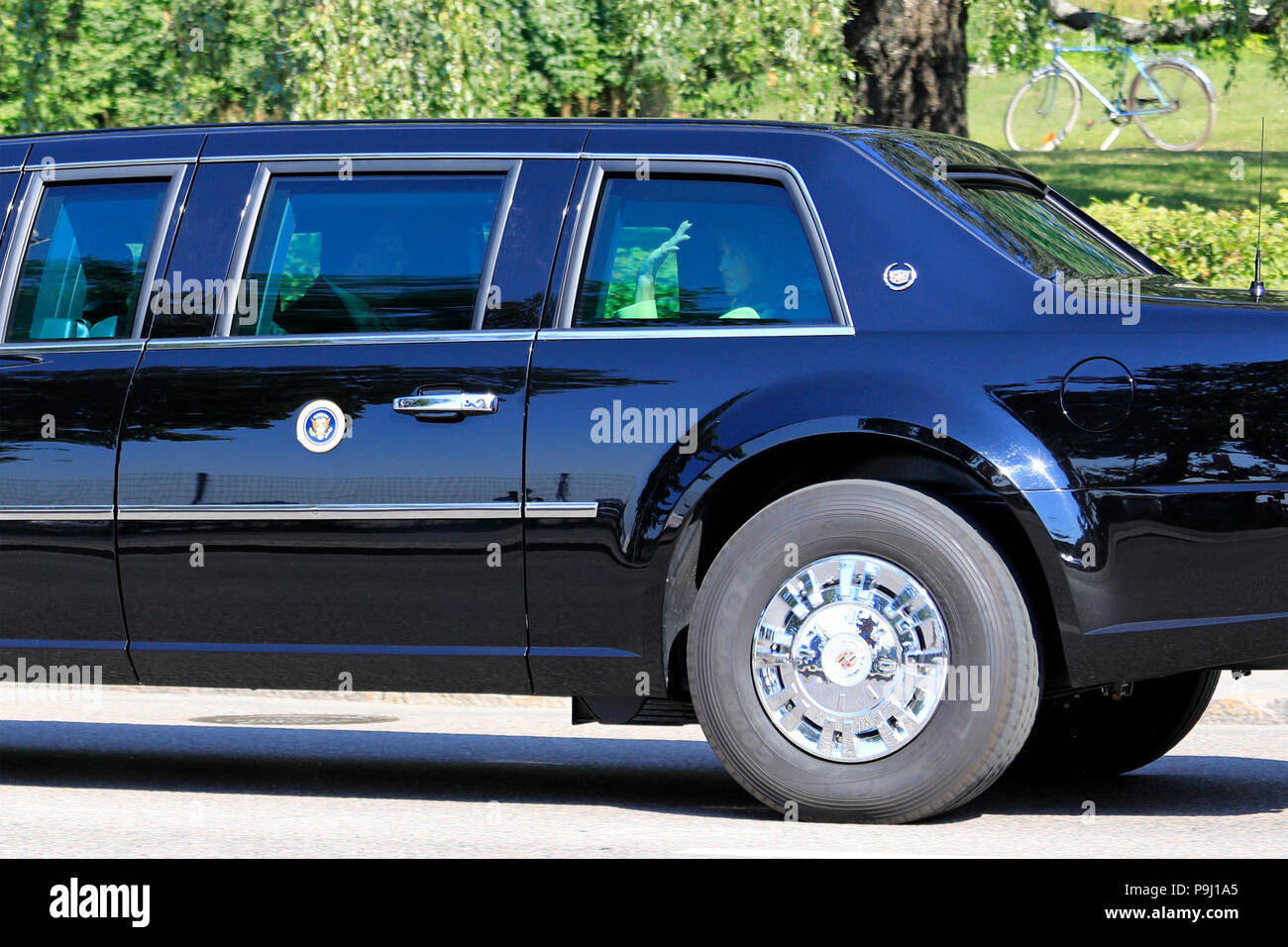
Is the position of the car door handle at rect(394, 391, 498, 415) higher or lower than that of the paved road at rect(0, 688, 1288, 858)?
higher

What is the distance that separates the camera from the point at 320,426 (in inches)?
211

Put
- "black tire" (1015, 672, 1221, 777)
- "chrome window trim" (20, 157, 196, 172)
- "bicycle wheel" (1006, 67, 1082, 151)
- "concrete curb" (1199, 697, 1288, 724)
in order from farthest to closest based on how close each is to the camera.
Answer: "bicycle wheel" (1006, 67, 1082, 151), "concrete curb" (1199, 697, 1288, 724), "black tire" (1015, 672, 1221, 777), "chrome window trim" (20, 157, 196, 172)

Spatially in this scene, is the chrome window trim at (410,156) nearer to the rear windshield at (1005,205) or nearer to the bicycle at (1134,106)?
the rear windshield at (1005,205)

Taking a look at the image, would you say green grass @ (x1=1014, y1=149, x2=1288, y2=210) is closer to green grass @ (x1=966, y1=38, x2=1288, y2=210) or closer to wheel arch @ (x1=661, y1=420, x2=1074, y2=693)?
green grass @ (x1=966, y1=38, x2=1288, y2=210)

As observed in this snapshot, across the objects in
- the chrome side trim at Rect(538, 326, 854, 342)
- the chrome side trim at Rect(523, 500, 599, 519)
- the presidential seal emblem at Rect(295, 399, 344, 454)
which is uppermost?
the chrome side trim at Rect(538, 326, 854, 342)

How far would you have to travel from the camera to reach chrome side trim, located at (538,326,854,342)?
5.20m

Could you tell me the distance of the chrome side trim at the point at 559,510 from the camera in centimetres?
519

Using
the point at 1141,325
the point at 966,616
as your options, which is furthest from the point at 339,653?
the point at 1141,325

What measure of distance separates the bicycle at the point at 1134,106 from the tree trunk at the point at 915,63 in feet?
47.8

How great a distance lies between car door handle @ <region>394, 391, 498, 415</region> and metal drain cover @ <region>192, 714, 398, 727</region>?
9.99ft

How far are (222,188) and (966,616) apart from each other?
7.97 ft

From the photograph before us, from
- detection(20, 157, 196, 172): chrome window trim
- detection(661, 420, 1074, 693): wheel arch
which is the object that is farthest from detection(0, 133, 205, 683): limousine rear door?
detection(661, 420, 1074, 693): wheel arch

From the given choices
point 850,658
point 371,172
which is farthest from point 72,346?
point 850,658
